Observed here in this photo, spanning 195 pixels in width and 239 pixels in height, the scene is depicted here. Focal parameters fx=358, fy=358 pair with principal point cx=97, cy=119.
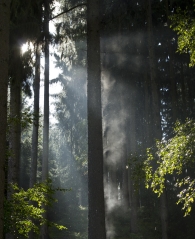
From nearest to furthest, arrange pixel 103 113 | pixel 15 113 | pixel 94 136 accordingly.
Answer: pixel 94 136 < pixel 15 113 < pixel 103 113

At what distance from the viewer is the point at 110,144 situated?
22.8 meters

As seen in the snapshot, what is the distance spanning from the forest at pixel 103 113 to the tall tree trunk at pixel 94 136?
3cm

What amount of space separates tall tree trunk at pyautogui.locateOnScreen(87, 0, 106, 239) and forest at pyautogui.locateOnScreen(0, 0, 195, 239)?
3 centimetres

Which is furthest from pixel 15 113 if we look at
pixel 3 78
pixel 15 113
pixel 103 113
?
pixel 103 113

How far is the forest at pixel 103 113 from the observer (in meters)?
7.22

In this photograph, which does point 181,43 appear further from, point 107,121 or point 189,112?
point 189,112

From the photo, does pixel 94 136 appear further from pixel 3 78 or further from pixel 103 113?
pixel 103 113

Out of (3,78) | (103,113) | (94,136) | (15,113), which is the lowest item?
(94,136)

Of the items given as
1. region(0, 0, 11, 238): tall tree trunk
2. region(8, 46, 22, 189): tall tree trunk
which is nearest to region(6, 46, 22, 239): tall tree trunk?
region(8, 46, 22, 189): tall tree trunk

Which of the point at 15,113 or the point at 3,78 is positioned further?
the point at 15,113

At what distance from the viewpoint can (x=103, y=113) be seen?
75.9 ft

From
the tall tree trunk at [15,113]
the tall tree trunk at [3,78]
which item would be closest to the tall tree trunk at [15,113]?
the tall tree trunk at [15,113]

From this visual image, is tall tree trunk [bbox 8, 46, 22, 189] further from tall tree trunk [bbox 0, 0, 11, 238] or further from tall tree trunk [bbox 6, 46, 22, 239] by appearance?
tall tree trunk [bbox 0, 0, 11, 238]

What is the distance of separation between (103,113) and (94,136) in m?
13.9
